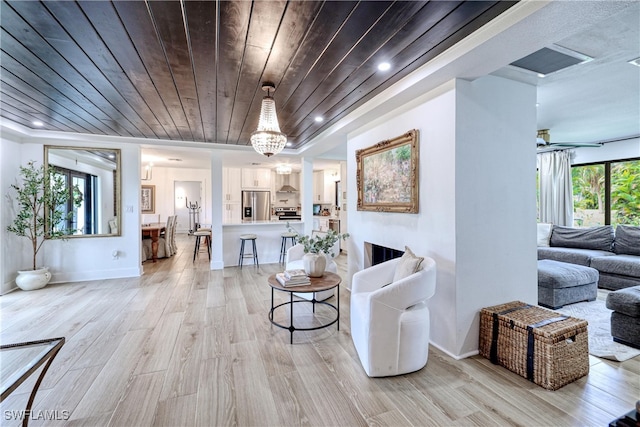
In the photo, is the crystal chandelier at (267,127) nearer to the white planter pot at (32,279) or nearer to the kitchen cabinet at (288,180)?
the white planter pot at (32,279)

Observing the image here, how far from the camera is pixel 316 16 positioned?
174cm

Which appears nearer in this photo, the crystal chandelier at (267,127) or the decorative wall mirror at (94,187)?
the crystal chandelier at (267,127)

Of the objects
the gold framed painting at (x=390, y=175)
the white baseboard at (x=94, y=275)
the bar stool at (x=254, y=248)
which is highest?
the gold framed painting at (x=390, y=175)

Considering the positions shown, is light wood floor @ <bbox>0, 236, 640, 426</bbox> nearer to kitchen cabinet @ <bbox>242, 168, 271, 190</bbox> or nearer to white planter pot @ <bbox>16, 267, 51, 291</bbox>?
white planter pot @ <bbox>16, 267, 51, 291</bbox>

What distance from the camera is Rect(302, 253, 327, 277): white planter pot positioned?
3045 millimetres

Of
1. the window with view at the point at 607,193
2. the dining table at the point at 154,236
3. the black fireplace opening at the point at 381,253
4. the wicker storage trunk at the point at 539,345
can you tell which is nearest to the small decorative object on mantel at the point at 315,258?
the black fireplace opening at the point at 381,253

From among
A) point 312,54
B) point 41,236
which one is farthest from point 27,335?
point 312,54

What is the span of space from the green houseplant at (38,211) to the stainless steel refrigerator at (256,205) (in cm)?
471

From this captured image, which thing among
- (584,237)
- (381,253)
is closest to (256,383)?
(381,253)

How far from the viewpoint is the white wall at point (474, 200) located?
2.39 meters

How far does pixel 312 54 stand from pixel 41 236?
5.33 metres

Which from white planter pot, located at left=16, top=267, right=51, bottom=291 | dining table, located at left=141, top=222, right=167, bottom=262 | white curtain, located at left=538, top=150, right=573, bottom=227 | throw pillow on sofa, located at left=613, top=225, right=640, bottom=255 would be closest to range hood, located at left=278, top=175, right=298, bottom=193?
dining table, located at left=141, top=222, right=167, bottom=262

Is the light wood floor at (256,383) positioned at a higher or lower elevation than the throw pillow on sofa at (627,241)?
lower

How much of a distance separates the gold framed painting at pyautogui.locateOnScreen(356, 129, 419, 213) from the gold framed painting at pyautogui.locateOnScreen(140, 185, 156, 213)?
25.7ft
